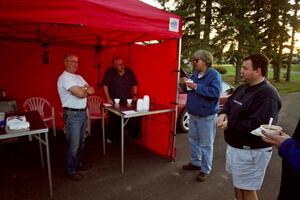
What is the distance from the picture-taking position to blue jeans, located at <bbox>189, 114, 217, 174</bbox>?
3168 mm

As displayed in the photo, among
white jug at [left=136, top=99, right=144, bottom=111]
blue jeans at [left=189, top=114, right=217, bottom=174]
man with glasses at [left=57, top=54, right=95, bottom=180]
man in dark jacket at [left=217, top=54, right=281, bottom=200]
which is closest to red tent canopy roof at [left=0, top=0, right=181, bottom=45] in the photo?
man with glasses at [left=57, top=54, right=95, bottom=180]

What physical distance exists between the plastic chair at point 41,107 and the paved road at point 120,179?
2.50 ft

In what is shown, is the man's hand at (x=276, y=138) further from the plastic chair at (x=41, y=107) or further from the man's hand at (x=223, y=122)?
the plastic chair at (x=41, y=107)

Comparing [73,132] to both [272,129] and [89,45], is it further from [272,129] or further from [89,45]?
[89,45]

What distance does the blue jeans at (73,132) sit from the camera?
2.96 meters

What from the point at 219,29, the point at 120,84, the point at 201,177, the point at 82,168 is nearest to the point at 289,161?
the point at 201,177

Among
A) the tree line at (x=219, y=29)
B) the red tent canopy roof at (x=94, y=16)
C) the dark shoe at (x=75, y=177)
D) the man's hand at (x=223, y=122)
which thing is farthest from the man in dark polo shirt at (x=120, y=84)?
the tree line at (x=219, y=29)

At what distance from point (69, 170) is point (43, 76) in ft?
9.10

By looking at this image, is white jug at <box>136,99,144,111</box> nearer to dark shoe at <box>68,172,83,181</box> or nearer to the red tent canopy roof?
the red tent canopy roof

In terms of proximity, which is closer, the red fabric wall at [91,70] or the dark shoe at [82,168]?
the dark shoe at [82,168]

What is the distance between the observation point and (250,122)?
1.88m

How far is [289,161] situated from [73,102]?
2533mm

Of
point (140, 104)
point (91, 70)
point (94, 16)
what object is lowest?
point (140, 104)

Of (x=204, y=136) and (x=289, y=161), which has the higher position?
(x=289, y=161)
